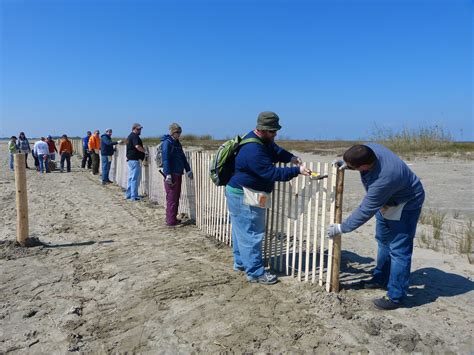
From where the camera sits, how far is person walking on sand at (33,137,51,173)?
17672mm

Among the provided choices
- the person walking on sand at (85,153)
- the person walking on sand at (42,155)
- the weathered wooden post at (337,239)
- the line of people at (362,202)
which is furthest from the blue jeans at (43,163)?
the weathered wooden post at (337,239)

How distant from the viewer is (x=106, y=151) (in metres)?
13.6

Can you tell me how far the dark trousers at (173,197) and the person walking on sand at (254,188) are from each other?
2.74m

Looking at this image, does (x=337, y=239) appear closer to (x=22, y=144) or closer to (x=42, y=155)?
(x=42, y=155)

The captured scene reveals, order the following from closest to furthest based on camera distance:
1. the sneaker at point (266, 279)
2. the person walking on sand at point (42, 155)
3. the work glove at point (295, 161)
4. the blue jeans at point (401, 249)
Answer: the blue jeans at point (401, 249)
the sneaker at point (266, 279)
the work glove at point (295, 161)
the person walking on sand at point (42, 155)

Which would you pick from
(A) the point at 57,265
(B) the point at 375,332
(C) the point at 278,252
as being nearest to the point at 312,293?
(B) the point at 375,332

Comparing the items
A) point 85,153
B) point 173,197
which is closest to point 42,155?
point 85,153

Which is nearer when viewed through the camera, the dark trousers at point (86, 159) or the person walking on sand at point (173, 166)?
the person walking on sand at point (173, 166)

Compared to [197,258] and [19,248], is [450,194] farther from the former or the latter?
[19,248]

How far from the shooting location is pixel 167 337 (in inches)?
138

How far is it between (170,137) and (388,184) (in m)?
4.55

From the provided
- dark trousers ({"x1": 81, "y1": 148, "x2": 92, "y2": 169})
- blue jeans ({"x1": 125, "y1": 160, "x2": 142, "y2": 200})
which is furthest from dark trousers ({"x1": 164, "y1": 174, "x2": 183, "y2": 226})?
dark trousers ({"x1": 81, "y1": 148, "x2": 92, "y2": 169})

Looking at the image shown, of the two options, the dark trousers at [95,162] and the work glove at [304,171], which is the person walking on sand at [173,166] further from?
the dark trousers at [95,162]

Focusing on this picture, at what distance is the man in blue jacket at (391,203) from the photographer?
358 centimetres
